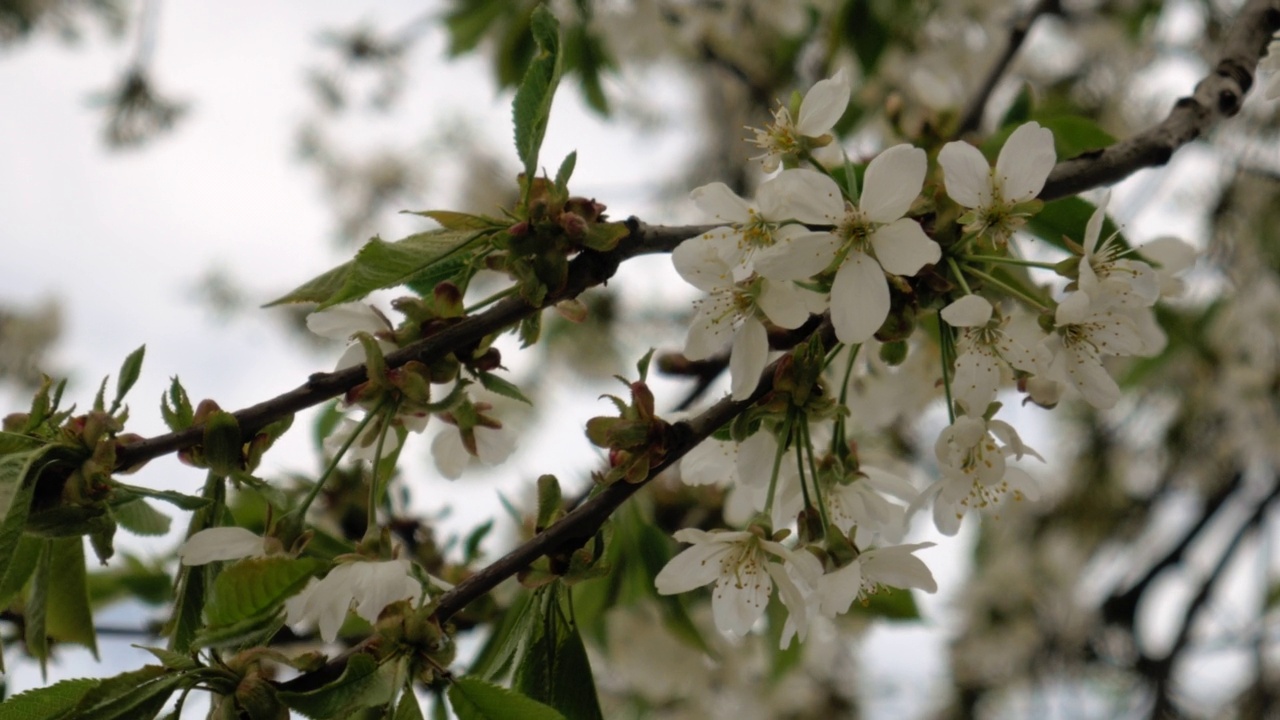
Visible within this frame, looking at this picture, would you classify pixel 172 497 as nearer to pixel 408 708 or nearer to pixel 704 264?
pixel 408 708

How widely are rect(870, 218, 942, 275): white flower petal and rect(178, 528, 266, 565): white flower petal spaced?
39 centimetres

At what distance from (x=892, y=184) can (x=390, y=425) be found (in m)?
0.34

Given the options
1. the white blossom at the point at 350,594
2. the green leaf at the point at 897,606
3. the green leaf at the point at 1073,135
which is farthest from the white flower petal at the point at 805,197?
the green leaf at the point at 897,606

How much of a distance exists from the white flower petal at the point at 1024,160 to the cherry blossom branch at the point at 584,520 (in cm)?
18

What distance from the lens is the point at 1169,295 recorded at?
77 centimetres

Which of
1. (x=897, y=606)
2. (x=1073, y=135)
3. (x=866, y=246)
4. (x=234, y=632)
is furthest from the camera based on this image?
(x=897, y=606)

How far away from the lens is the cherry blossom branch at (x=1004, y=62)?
49.9 inches

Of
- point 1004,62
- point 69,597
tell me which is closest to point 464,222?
point 69,597

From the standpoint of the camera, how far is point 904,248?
0.59 metres

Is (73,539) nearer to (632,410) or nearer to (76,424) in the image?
(76,424)

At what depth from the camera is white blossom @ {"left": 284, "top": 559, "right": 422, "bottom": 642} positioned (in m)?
0.57

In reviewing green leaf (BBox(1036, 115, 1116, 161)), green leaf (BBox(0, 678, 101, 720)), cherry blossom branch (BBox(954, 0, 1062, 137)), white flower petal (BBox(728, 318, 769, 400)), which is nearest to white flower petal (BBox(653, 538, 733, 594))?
white flower petal (BBox(728, 318, 769, 400))

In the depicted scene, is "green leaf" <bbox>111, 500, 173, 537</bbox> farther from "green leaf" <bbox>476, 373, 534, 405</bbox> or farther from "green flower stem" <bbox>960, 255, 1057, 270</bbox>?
"green flower stem" <bbox>960, 255, 1057, 270</bbox>

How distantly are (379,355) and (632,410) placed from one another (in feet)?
0.49
